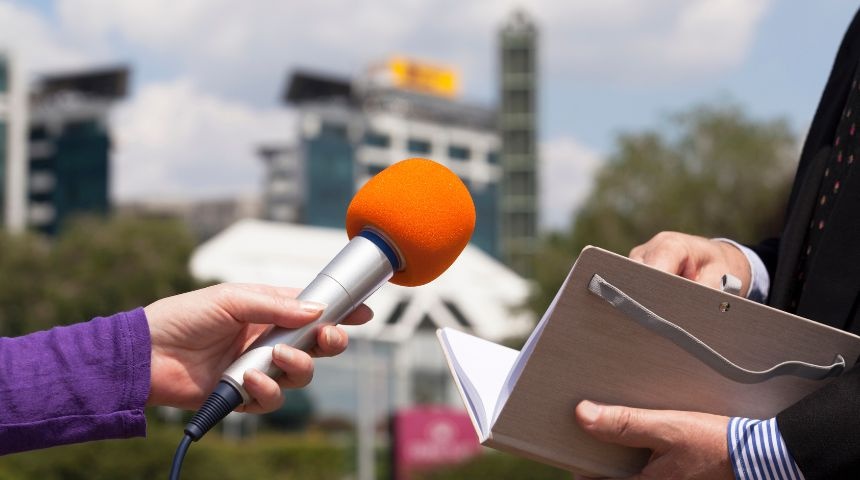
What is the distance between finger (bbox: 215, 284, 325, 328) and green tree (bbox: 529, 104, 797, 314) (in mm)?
27745

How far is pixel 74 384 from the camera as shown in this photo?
1.94 meters

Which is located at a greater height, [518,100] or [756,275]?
[756,275]

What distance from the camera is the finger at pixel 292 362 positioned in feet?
6.08

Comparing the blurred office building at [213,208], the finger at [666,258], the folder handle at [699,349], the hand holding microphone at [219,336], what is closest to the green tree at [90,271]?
the hand holding microphone at [219,336]

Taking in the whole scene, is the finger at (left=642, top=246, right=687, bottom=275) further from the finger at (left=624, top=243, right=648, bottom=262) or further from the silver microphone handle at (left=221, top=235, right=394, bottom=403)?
the silver microphone handle at (left=221, top=235, right=394, bottom=403)

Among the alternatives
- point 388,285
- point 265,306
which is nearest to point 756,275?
point 265,306

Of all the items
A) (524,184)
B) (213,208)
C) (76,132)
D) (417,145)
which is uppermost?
(76,132)

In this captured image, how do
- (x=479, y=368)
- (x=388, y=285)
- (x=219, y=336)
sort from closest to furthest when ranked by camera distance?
(x=479, y=368) < (x=219, y=336) < (x=388, y=285)

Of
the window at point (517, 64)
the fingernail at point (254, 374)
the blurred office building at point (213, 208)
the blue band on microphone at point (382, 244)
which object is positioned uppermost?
the blue band on microphone at point (382, 244)

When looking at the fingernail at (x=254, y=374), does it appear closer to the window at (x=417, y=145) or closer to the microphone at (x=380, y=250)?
the microphone at (x=380, y=250)

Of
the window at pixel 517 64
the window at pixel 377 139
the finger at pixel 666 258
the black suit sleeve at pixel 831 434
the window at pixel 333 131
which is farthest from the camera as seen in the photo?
the window at pixel 377 139

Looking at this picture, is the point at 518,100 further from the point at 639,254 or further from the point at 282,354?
the point at 282,354

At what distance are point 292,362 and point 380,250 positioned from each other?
0.88 ft

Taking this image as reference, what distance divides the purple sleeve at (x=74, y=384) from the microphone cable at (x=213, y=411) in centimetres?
25
